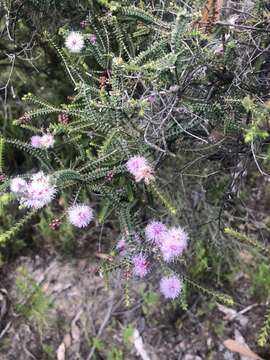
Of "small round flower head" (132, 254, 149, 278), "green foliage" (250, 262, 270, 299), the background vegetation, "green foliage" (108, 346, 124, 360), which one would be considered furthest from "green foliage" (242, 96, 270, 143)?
"green foliage" (108, 346, 124, 360)

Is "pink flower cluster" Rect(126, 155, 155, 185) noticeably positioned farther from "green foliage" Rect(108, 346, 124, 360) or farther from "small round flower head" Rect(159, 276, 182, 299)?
"green foliage" Rect(108, 346, 124, 360)

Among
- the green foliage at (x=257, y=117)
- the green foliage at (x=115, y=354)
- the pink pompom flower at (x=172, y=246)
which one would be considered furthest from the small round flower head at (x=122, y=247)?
the green foliage at (x=115, y=354)

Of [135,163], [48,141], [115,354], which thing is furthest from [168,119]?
[115,354]

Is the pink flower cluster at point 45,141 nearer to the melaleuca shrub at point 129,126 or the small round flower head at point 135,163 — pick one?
the melaleuca shrub at point 129,126

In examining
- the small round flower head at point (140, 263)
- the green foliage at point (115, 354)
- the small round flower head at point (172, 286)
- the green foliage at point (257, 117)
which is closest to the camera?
the green foliage at point (257, 117)

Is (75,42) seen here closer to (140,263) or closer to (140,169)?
(140,169)
